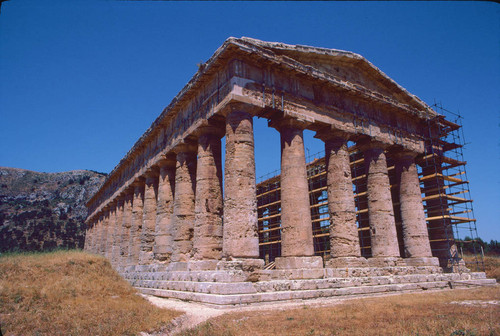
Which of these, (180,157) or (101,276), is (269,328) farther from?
(180,157)

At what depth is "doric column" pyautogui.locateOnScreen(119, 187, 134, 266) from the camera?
23828 mm

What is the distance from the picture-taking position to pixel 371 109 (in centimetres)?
1745

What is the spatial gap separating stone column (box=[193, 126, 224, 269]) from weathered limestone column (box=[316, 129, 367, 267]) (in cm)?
472

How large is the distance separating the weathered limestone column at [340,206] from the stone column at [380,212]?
187 centimetres

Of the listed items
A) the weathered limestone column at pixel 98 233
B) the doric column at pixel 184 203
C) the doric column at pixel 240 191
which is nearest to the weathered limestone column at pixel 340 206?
the doric column at pixel 240 191

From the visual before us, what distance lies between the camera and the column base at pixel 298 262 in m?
12.1

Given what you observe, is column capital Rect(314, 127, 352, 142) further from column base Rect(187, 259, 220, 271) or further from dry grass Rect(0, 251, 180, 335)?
dry grass Rect(0, 251, 180, 335)

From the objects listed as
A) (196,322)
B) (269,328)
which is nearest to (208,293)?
(196,322)

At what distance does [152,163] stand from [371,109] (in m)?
12.7

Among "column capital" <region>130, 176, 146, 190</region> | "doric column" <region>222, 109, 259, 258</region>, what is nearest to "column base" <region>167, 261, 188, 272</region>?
"doric column" <region>222, 109, 259, 258</region>

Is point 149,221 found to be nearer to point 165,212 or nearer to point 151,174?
point 165,212

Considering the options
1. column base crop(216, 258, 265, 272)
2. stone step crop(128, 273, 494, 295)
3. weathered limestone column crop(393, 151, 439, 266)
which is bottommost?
stone step crop(128, 273, 494, 295)

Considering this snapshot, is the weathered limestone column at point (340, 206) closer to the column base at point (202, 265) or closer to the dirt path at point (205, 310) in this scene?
the dirt path at point (205, 310)

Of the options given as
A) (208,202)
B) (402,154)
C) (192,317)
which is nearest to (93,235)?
(208,202)
